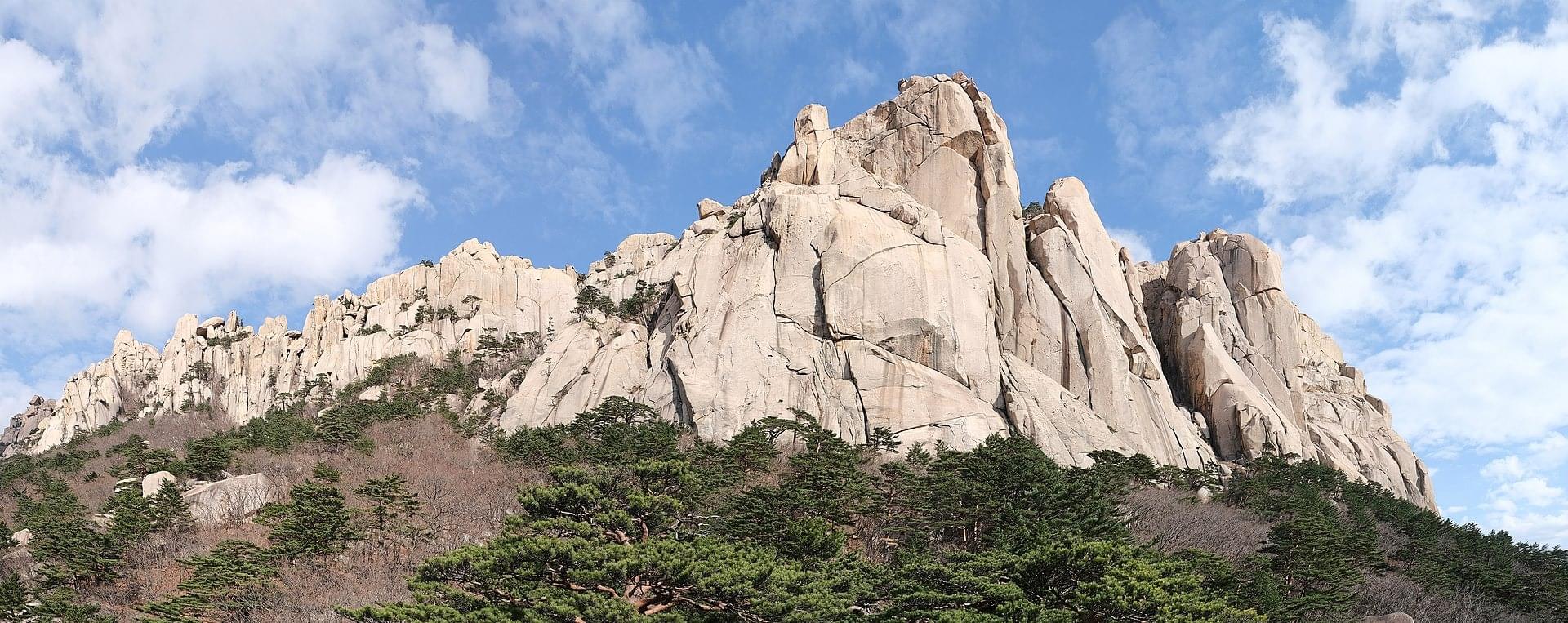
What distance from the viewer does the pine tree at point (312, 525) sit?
24.0m

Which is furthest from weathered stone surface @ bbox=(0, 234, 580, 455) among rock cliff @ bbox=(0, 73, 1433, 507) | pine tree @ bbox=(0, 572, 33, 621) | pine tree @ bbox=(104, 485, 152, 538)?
pine tree @ bbox=(0, 572, 33, 621)

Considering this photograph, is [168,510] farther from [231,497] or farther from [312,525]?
[312,525]

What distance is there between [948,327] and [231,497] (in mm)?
28409

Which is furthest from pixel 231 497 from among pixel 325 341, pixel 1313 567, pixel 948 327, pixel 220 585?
pixel 325 341

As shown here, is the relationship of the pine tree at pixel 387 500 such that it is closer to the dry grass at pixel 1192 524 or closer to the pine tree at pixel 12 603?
the pine tree at pixel 12 603

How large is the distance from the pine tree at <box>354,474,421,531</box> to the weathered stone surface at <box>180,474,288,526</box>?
21.1 ft

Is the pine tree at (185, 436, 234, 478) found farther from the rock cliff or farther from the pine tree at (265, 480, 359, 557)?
the pine tree at (265, 480, 359, 557)

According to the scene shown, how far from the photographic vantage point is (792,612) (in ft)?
47.5

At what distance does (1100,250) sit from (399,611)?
41.9m

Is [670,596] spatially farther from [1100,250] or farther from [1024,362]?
[1100,250]

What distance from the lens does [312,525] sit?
80.7 ft

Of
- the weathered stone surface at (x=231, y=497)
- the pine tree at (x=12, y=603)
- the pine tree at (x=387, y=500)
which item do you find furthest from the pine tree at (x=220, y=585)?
the weathered stone surface at (x=231, y=497)

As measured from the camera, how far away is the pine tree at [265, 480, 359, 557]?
78.9ft

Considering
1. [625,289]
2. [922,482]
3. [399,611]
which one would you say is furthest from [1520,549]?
[625,289]
